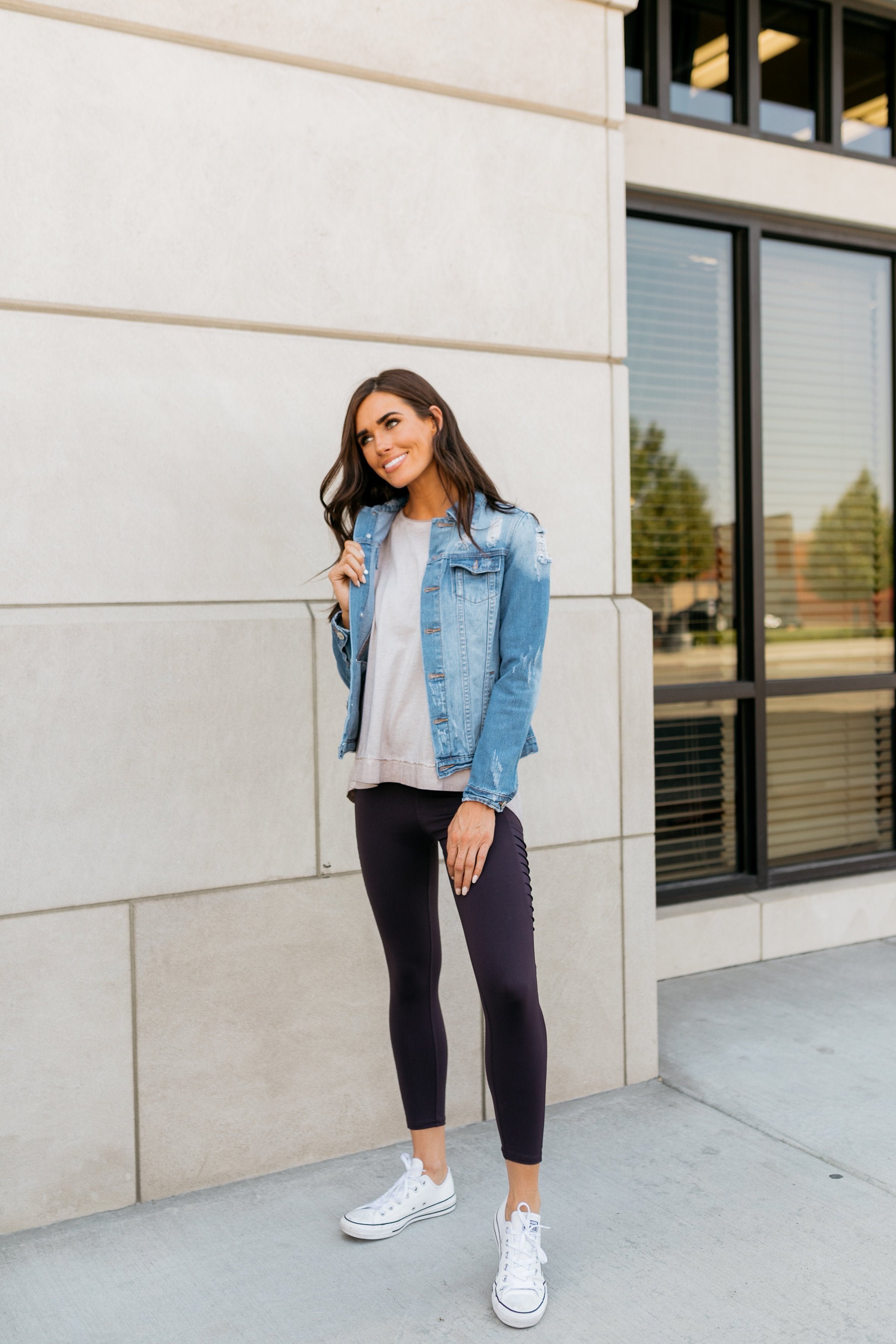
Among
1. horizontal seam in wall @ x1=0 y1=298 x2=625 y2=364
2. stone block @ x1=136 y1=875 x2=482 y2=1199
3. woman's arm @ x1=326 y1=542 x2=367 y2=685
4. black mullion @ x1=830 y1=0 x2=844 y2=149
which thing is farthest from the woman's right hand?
black mullion @ x1=830 y1=0 x2=844 y2=149

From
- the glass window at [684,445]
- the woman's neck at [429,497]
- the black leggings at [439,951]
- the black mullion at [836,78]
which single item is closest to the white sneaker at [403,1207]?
the black leggings at [439,951]

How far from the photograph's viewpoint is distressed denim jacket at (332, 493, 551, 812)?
2.45m

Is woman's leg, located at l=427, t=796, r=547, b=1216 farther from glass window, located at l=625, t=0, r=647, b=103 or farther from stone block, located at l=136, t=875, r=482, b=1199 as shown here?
glass window, located at l=625, t=0, r=647, b=103

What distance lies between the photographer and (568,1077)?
137 inches

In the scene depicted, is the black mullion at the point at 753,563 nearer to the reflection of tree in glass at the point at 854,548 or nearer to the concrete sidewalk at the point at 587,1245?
the reflection of tree in glass at the point at 854,548

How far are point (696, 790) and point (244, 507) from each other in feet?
8.52

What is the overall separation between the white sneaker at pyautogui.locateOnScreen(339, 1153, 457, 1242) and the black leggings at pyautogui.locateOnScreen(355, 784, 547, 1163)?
137mm

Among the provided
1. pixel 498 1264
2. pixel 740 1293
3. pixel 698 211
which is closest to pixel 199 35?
pixel 698 211

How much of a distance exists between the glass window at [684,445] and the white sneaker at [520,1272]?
2.61m

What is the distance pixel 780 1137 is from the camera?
3.19m

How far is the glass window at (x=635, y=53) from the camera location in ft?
14.8

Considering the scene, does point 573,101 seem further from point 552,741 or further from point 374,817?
point 374,817

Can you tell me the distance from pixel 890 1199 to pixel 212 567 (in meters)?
2.36

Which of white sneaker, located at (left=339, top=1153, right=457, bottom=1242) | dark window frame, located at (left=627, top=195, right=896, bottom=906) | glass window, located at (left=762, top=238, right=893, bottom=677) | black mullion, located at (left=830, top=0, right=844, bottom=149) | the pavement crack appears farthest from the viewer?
glass window, located at (left=762, top=238, right=893, bottom=677)
